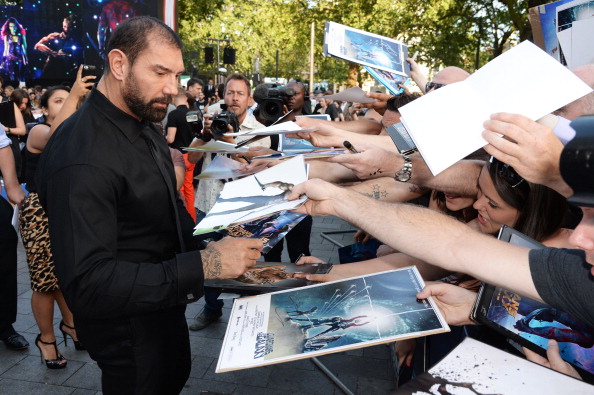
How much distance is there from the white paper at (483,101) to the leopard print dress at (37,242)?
9.61 feet

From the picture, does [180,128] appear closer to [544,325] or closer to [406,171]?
[406,171]

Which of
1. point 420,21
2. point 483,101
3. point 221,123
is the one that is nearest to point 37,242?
point 221,123

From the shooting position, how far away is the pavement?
321 centimetres

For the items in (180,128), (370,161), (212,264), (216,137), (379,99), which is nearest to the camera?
(212,264)

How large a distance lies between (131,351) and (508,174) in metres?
1.66

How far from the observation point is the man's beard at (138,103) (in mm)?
1875

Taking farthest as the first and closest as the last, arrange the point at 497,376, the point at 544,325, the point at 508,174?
the point at 508,174 < the point at 544,325 < the point at 497,376

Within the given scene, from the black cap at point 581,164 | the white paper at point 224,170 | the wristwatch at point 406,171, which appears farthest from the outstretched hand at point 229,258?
the black cap at point 581,164

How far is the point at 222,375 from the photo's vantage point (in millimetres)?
3377

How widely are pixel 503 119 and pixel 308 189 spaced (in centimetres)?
78

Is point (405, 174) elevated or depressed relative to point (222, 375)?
elevated

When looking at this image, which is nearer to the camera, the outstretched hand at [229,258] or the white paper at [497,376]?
the white paper at [497,376]

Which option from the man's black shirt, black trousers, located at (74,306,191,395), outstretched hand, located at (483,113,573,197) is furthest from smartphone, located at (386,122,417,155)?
the man's black shirt

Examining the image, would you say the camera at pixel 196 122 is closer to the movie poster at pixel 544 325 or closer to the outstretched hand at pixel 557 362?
the movie poster at pixel 544 325
